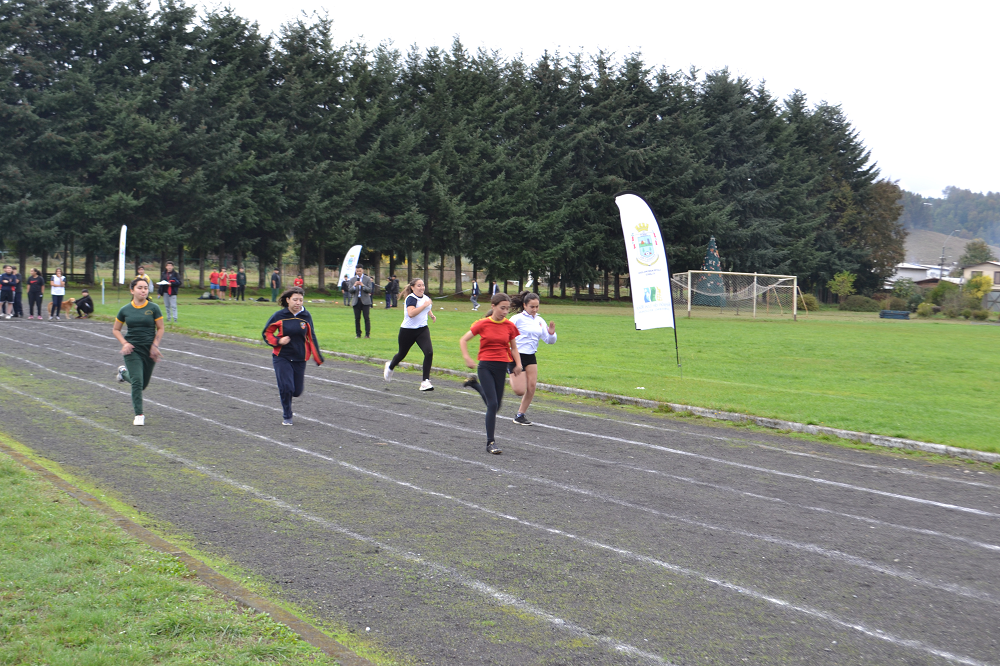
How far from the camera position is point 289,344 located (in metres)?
11.5

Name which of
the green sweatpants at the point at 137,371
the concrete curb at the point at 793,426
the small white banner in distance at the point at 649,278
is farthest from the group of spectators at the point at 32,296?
the small white banner in distance at the point at 649,278

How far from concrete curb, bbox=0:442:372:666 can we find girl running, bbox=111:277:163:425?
367cm

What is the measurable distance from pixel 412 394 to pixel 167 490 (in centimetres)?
725

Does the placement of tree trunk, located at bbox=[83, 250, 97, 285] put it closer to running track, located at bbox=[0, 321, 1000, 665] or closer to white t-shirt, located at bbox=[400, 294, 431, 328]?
white t-shirt, located at bbox=[400, 294, 431, 328]

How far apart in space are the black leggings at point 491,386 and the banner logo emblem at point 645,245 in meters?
7.72

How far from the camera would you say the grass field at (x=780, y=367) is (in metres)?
13.6

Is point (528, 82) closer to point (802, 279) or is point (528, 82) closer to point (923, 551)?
point (802, 279)

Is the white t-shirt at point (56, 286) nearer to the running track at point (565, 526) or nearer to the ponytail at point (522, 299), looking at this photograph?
the running track at point (565, 526)

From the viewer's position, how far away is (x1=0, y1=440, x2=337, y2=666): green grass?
426 cm

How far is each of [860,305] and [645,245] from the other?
5831 cm

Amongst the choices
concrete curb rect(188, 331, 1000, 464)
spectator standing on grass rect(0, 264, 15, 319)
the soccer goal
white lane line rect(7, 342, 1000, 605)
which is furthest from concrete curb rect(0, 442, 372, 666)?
the soccer goal

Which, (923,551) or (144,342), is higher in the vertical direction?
(144,342)

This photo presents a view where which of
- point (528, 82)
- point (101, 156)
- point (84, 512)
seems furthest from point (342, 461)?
point (528, 82)

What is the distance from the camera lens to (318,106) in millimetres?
62531
